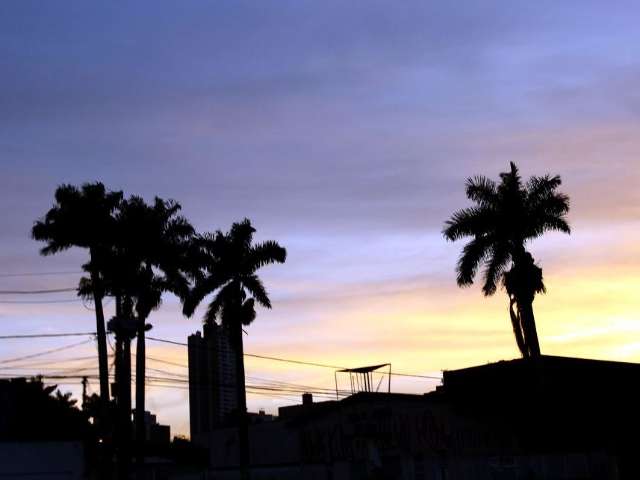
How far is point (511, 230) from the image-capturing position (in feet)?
152

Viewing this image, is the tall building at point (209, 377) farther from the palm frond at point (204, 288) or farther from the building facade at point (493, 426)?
the building facade at point (493, 426)

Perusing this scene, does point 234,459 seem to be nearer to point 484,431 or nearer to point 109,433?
point 484,431

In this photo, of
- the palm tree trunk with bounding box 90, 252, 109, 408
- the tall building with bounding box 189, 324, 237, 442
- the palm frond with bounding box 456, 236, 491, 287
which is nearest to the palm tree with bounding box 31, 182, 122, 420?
the palm tree trunk with bounding box 90, 252, 109, 408

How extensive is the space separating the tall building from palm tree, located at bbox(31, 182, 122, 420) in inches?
292

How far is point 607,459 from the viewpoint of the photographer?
43500 mm

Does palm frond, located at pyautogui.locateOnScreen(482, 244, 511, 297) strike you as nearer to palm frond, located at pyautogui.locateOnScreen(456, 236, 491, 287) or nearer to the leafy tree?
palm frond, located at pyautogui.locateOnScreen(456, 236, 491, 287)

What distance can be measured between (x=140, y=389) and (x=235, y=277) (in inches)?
364

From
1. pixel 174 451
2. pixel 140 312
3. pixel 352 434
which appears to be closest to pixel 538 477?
pixel 352 434

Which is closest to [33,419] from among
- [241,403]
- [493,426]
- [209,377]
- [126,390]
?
[241,403]

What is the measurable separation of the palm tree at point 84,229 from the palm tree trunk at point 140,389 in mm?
2869

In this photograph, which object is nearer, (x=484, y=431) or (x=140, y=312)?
(x=484, y=431)

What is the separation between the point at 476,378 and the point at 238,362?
14.5 meters

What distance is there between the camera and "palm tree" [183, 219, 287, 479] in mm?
48875

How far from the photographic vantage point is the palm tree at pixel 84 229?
51.2 meters
